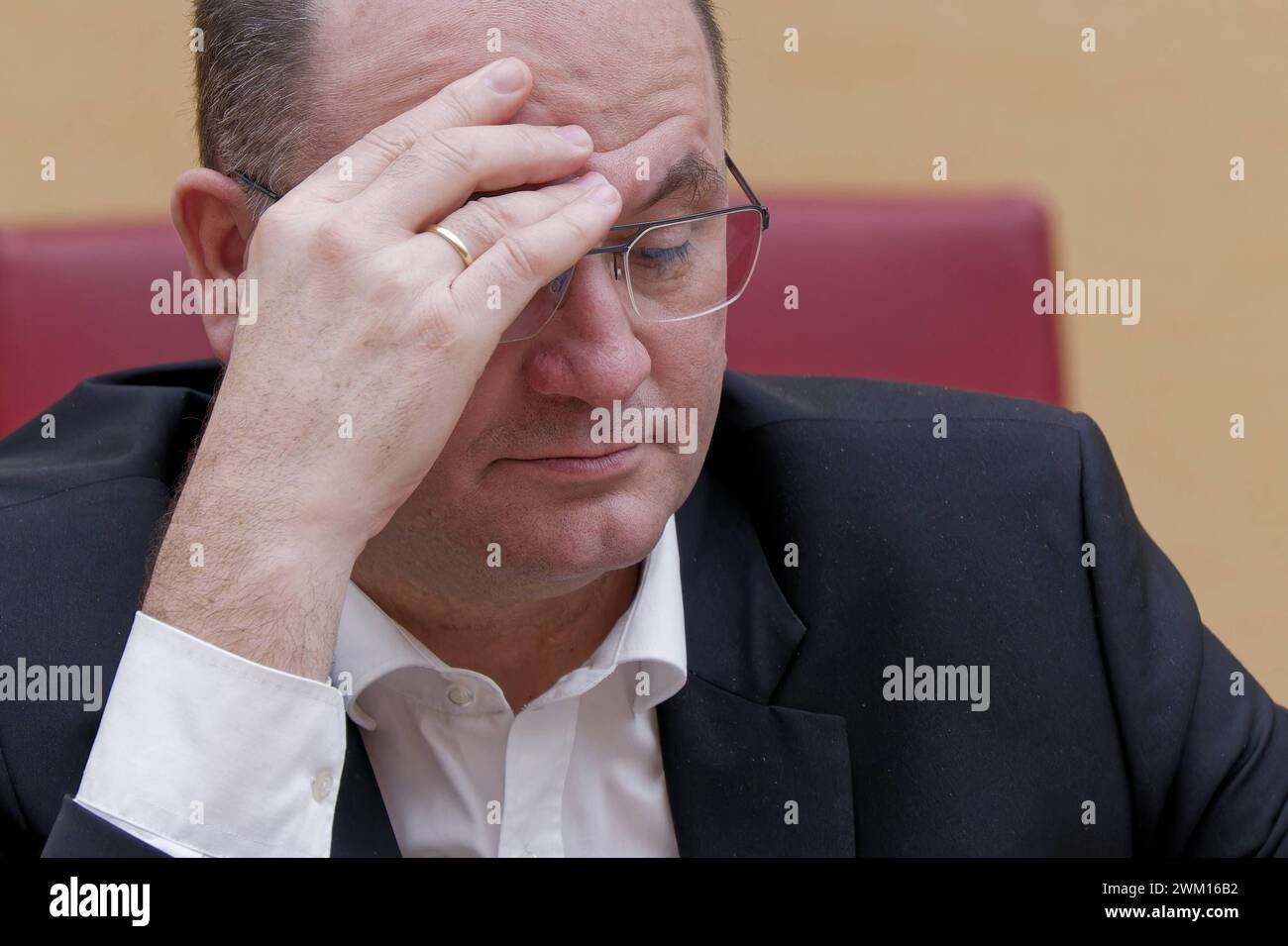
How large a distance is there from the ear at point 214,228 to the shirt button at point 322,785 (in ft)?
1.25

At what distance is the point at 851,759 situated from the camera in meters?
1.39

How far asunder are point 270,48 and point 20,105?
5.02ft

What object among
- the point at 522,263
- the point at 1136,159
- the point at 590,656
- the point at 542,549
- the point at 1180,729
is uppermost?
the point at 1136,159

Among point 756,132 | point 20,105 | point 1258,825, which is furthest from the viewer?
point 756,132

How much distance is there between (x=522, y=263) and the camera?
1.05 m

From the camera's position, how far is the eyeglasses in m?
1.11

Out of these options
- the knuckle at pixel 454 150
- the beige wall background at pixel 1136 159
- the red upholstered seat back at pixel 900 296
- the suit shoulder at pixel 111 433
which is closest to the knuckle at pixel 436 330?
the knuckle at pixel 454 150

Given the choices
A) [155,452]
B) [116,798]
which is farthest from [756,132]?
[116,798]

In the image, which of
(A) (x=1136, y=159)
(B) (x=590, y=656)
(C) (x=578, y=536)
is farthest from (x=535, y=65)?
(A) (x=1136, y=159)

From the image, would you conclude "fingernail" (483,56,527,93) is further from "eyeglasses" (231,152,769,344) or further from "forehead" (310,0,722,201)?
"eyeglasses" (231,152,769,344)

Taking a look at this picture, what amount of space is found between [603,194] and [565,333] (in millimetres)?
113

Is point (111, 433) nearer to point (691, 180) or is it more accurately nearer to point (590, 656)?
point (590, 656)
